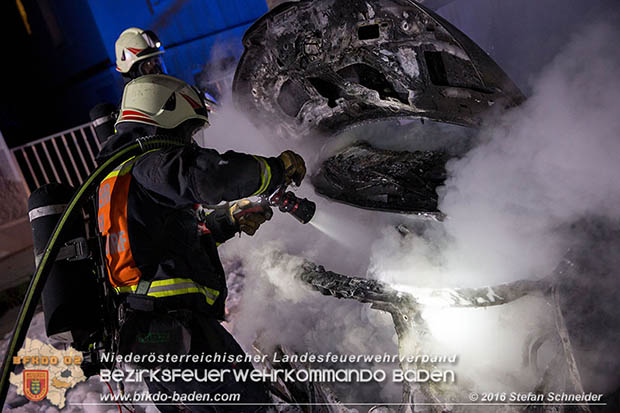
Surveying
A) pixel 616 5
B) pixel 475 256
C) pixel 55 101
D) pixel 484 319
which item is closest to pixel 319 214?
pixel 475 256

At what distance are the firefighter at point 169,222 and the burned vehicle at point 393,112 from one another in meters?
0.49

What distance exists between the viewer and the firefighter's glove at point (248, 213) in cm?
283

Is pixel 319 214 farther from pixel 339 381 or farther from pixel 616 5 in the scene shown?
pixel 616 5

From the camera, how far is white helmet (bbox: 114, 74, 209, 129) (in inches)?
85.7

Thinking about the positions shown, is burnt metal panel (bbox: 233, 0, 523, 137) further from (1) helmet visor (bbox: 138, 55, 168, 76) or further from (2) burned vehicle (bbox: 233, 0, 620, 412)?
(1) helmet visor (bbox: 138, 55, 168, 76)

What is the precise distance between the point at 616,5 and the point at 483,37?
102cm

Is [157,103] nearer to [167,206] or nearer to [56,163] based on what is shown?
[167,206]

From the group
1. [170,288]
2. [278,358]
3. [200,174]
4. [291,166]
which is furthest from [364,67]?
→ [278,358]

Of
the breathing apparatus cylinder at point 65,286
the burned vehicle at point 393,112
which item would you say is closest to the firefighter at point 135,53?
the burned vehicle at point 393,112

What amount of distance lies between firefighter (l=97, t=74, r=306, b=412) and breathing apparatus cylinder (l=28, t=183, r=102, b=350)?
6.9 inches

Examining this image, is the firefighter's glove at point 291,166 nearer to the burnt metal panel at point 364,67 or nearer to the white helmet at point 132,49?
the burnt metal panel at point 364,67

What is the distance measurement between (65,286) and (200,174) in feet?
3.35

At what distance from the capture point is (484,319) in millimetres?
1786

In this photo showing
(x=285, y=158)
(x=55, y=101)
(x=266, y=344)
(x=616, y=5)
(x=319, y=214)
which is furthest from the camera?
(x=55, y=101)
